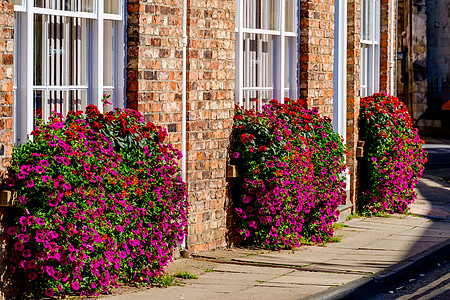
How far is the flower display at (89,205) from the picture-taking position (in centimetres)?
680

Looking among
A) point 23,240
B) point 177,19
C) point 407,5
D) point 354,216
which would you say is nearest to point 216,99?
point 177,19

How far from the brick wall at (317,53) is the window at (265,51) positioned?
139 millimetres

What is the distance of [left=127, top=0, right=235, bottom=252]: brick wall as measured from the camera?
848 cm

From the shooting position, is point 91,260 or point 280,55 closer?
point 91,260

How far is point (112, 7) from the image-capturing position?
8.31 metres

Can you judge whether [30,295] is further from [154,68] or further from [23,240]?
[154,68]

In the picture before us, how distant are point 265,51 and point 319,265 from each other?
3.10 m

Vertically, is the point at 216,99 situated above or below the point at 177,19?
below

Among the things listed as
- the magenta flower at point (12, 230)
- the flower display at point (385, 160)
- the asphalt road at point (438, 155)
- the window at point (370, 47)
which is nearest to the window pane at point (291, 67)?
the flower display at point (385, 160)

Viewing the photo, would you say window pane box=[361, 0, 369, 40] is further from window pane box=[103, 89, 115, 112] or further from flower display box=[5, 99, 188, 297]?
flower display box=[5, 99, 188, 297]

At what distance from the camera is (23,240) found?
677cm

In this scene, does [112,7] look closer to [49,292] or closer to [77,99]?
[77,99]

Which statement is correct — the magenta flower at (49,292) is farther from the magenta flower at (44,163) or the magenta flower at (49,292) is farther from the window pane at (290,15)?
the window pane at (290,15)

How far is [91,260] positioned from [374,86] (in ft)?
28.9
